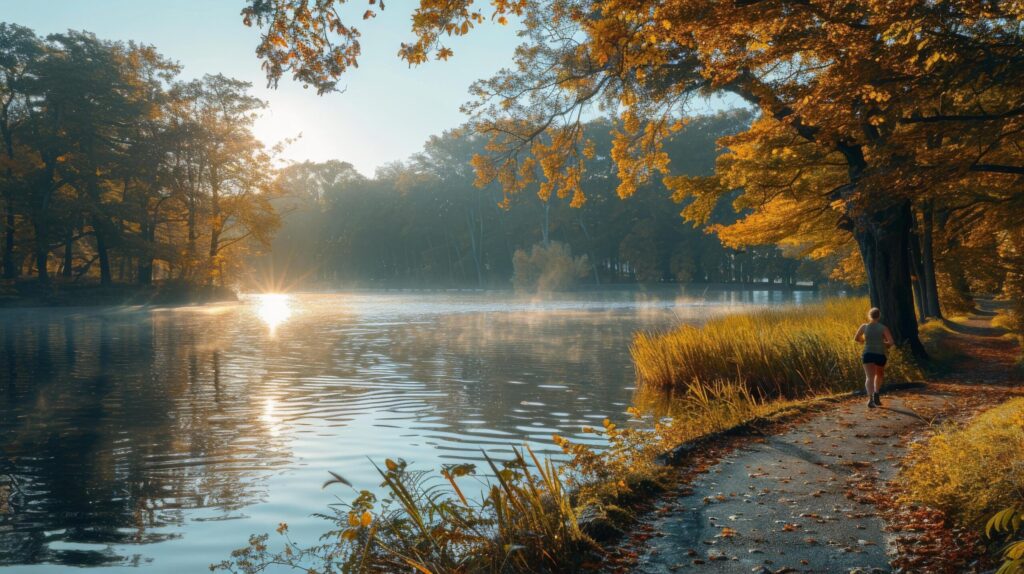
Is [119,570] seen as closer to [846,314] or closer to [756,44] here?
[756,44]

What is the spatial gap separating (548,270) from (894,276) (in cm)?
6313

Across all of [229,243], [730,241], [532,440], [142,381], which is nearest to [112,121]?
[229,243]

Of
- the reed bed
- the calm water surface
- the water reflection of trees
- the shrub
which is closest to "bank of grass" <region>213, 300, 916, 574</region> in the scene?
the reed bed

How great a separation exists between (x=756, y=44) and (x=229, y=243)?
5629 cm

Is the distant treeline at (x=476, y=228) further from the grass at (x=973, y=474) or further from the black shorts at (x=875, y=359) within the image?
the grass at (x=973, y=474)

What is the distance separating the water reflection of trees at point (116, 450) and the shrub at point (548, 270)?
5906 cm

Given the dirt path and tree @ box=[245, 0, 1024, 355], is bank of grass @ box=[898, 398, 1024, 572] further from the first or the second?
tree @ box=[245, 0, 1024, 355]

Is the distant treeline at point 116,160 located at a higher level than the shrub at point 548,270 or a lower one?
higher

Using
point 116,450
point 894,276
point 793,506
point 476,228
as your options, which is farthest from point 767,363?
point 476,228

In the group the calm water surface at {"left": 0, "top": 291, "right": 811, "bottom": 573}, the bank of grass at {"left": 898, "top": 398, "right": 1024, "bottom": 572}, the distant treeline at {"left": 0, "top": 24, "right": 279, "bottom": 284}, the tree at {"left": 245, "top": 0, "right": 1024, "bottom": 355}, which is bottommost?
the calm water surface at {"left": 0, "top": 291, "right": 811, "bottom": 573}

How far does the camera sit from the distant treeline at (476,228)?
3561 inches

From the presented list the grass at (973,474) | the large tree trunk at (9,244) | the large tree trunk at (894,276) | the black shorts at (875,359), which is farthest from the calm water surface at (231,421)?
the large tree trunk at (9,244)

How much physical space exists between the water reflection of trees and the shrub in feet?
194

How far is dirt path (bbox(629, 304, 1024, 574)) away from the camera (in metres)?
5.63
